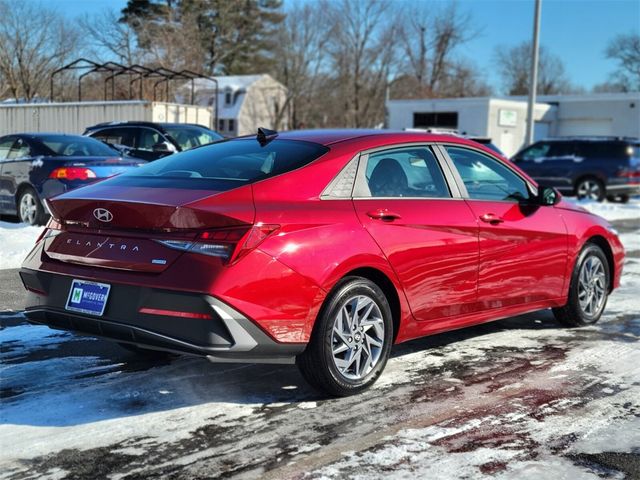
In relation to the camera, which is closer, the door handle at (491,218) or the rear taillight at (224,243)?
the rear taillight at (224,243)

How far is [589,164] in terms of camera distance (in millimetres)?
21125

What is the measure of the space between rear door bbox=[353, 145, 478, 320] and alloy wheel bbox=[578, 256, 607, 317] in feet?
5.22

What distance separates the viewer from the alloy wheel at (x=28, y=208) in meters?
10.8

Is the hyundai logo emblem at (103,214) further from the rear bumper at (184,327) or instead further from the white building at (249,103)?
the white building at (249,103)

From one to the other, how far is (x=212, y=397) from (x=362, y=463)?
3.94 feet

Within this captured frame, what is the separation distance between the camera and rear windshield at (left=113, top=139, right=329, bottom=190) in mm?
4227

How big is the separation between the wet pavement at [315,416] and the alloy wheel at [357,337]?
0.61 feet

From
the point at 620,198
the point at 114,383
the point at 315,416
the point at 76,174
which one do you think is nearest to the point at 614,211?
the point at 620,198

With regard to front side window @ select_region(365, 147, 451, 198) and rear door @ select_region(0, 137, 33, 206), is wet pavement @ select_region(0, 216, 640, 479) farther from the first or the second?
rear door @ select_region(0, 137, 33, 206)

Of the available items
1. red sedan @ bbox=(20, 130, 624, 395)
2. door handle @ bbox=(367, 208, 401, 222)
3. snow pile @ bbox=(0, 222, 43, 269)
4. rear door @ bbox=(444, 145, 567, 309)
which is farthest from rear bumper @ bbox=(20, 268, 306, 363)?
snow pile @ bbox=(0, 222, 43, 269)

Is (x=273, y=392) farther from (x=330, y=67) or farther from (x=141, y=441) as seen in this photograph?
(x=330, y=67)

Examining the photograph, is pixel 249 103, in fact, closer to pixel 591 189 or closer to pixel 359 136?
pixel 591 189

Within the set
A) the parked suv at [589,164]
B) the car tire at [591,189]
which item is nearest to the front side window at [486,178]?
the parked suv at [589,164]

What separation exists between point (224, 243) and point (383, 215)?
1.13m
